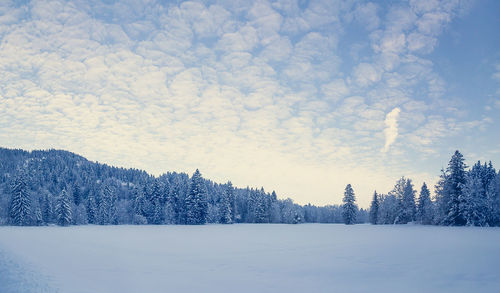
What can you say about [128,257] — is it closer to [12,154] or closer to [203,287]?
[203,287]

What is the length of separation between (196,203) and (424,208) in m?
58.1

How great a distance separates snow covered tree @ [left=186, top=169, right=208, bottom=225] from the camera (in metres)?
81.0

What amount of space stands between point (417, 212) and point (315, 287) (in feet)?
253

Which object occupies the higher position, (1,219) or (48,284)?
(48,284)

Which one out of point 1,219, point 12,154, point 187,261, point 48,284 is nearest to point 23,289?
point 48,284

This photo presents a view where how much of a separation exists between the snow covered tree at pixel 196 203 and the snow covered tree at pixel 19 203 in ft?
129

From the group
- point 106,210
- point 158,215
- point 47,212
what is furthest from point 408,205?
point 47,212

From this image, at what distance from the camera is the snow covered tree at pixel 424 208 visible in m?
64.7

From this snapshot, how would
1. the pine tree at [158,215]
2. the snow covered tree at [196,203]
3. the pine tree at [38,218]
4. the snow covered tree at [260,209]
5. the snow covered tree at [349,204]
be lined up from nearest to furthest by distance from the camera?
the pine tree at [38,218], the snow covered tree at [196,203], the pine tree at [158,215], the snow covered tree at [349,204], the snow covered tree at [260,209]

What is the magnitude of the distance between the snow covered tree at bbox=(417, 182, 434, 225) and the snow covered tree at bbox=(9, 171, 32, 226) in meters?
95.3

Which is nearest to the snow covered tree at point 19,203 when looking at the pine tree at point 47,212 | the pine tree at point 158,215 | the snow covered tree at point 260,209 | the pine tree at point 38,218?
the pine tree at point 38,218

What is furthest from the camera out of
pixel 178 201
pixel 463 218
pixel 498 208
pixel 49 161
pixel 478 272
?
pixel 49 161

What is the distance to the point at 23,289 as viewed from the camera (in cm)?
1031

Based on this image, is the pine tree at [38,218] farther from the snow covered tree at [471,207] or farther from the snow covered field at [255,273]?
the snow covered tree at [471,207]
